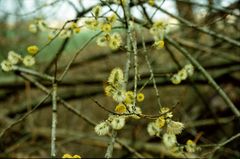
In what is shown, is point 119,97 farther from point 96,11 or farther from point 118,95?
point 96,11

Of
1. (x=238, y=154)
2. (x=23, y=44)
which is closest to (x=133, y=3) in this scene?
(x=238, y=154)

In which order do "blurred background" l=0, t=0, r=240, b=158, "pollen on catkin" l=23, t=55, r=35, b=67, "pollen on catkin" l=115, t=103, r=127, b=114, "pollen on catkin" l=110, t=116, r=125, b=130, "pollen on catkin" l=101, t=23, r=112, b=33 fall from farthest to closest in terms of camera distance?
"blurred background" l=0, t=0, r=240, b=158 < "pollen on catkin" l=23, t=55, r=35, b=67 < "pollen on catkin" l=101, t=23, r=112, b=33 < "pollen on catkin" l=110, t=116, r=125, b=130 < "pollen on catkin" l=115, t=103, r=127, b=114

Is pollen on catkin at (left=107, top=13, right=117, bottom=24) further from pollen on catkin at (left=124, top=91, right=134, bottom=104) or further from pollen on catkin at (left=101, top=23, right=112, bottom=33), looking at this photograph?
pollen on catkin at (left=124, top=91, right=134, bottom=104)

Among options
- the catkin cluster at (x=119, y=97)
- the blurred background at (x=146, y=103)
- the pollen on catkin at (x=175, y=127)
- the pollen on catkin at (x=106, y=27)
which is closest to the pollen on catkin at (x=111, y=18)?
the pollen on catkin at (x=106, y=27)

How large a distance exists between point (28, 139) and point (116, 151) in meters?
0.74

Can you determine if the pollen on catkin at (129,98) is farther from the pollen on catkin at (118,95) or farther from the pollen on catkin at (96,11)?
the pollen on catkin at (96,11)

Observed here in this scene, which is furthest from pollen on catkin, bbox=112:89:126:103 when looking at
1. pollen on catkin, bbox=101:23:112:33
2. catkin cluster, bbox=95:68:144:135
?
pollen on catkin, bbox=101:23:112:33

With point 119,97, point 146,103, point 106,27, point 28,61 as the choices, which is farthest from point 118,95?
point 146,103

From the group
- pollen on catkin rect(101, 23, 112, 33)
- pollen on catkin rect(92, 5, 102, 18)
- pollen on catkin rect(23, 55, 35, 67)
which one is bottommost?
pollen on catkin rect(23, 55, 35, 67)

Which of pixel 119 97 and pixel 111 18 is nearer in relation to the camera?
pixel 119 97

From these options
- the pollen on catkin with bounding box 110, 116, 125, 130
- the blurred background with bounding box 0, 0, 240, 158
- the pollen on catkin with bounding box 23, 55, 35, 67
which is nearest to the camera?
the pollen on catkin with bounding box 110, 116, 125, 130

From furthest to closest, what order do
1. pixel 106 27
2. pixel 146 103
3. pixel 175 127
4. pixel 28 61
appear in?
pixel 146 103 < pixel 28 61 < pixel 106 27 < pixel 175 127

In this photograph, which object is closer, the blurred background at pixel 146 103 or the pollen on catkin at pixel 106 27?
the pollen on catkin at pixel 106 27

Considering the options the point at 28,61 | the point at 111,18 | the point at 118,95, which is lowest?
the point at 118,95
